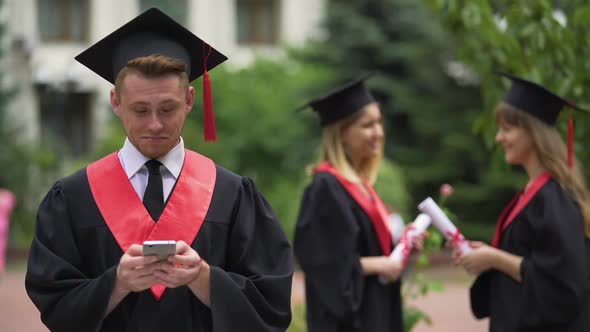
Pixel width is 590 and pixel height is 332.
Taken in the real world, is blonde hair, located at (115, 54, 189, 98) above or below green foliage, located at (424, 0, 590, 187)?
above

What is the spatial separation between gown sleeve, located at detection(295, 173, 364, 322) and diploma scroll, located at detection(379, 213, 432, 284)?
201 mm

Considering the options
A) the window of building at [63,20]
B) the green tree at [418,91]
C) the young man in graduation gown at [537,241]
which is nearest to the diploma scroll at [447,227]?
the young man in graduation gown at [537,241]

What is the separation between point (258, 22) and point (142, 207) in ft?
82.9

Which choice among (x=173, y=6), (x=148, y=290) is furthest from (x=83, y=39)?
(x=148, y=290)

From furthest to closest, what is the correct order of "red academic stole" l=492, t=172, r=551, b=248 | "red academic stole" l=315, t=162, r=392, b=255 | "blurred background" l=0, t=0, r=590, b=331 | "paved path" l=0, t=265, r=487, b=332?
"blurred background" l=0, t=0, r=590, b=331, "paved path" l=0, t=265, r=487, b=332, "red academic stole" l=315, t=162, r=392, b=255, "red academic stole" l=492, t=172, r=551, b=248

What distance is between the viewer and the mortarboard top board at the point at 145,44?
3105 millimetres

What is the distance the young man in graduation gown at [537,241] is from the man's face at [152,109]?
2.01 metres

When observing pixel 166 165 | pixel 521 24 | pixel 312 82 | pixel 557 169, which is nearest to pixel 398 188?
pixel 312 82

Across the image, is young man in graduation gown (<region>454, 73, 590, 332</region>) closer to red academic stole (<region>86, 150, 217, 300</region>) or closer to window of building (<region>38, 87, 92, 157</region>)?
red academic stole (<region>86, 150, 217, 300</region>)

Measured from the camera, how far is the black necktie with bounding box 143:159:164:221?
3068 mm

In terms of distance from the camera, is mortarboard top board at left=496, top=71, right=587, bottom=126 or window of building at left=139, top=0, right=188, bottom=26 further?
window of building at left=139, top=0, right=188, bottom=26

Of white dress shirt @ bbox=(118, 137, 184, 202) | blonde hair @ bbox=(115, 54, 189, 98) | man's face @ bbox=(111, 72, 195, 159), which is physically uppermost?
blonde hair @ bbox=(115, 54, 189, 98)

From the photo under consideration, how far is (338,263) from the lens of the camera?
15.9 feet

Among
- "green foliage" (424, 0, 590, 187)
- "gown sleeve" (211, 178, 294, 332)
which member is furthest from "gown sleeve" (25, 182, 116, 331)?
"green foliage" (424, 0, 590, 187)
